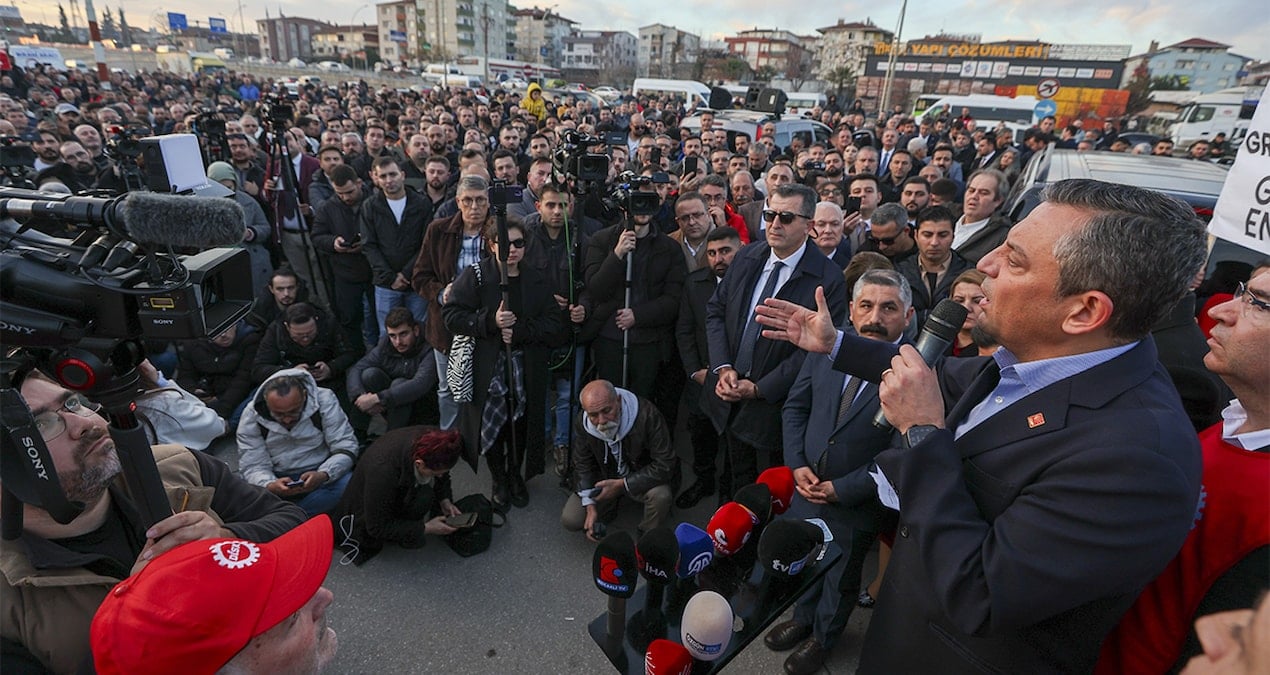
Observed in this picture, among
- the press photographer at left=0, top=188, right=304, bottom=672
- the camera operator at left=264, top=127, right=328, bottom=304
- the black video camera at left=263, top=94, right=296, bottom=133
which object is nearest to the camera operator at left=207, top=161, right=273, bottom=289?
the camera operator at left=264, top=127, right=328, bottom=304

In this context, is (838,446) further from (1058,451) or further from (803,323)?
(1058,451)

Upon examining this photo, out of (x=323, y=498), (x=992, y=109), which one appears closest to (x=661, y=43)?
(x=992, y=109)

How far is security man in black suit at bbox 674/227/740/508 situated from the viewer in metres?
4.02

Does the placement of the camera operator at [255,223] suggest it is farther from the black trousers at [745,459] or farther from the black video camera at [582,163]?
the black trousers at [745,459]

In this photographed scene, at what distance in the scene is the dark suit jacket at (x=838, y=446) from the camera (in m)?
2.59

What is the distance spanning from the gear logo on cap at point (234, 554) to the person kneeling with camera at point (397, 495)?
196 centimetres

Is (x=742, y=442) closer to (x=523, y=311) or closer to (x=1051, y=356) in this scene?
(x=523, y=311)

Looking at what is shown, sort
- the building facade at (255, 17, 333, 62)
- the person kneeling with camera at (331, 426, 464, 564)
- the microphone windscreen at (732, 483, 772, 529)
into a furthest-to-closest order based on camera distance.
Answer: the building facade at (255, 17, 333, 62), the person kneeling with camera at (331, 426, 464, 564), the microphone windscreen at (732, 483, 772, 529)

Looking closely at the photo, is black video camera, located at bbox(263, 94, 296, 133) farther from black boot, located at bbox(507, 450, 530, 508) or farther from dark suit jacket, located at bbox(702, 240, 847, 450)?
dark suit jacket, located at bbox(702, 240, 847, 450)

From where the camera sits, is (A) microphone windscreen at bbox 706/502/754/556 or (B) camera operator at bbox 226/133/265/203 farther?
(B) camera operator at bbox 226/133/265/203

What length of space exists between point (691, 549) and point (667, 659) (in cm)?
32

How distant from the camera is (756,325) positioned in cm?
341

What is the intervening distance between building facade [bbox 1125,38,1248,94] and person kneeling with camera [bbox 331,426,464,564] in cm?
5859

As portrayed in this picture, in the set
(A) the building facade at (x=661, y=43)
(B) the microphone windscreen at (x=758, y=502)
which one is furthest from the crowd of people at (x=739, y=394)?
(A) the building facade at (x=661, y=43)
